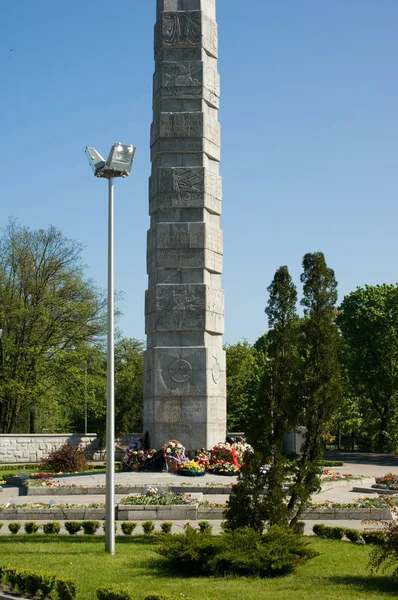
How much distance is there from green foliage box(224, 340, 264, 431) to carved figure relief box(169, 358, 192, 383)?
81.9 feet

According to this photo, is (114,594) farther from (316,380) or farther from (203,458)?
(203,458)

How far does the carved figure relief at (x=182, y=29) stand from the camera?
90.4ft

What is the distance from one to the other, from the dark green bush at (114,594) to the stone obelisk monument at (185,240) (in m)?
16.4

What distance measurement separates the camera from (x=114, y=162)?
13.2 metres

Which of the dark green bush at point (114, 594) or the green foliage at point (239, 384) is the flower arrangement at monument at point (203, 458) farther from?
the green foliage at point (239, 384)

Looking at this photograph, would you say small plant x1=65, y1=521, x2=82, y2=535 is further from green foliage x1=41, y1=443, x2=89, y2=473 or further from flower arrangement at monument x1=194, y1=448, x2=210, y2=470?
green foliage x1=41, y1=443, x2=89, y2=473

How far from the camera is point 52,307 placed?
139 ft

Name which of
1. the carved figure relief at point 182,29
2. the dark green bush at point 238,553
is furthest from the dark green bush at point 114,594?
the carved figure relief at point 182,29

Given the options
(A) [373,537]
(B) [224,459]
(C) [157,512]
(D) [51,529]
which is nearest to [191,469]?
(B) [224,459]

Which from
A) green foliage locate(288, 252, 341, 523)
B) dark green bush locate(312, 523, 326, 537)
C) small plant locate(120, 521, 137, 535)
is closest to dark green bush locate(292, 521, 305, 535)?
green foliage locate(288, 252, 341, 523)

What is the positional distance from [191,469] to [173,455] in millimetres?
1092

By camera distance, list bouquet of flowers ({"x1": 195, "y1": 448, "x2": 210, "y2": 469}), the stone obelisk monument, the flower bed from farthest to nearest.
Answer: the stone obelisk monument → bouquet of flowers ({"x1": 195, "y1": 448, "x2": 210, "y2": 469}) → the flower bed

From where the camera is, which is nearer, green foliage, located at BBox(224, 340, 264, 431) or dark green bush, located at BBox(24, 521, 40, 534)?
dark green bush, located at BBox(24, 521, 40, 534)

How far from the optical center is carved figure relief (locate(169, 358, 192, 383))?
83.8ft
